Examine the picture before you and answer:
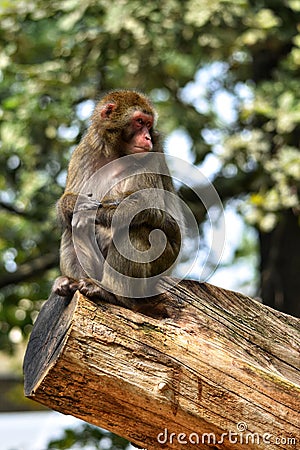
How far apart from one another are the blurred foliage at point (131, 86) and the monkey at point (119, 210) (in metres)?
1.85

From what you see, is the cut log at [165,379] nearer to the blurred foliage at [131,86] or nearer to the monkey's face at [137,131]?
the monkey's face at [137,131]

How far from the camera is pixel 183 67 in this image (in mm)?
8031

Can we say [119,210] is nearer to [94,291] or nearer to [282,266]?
[94,291]

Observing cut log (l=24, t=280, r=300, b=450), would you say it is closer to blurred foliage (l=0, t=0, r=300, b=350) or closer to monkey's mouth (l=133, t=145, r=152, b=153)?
monkey's mouth (l=133, t=145, r=152, b=153)

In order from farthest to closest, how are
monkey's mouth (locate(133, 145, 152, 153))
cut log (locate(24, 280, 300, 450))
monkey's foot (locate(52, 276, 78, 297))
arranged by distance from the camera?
monkey's mouth (locate(133, 145, 152, 153))
monkey's foot (locate(52, 276, 78, 297))
cut log (locate(24, 280, 300, 450))

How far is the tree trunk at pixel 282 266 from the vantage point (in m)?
8.16

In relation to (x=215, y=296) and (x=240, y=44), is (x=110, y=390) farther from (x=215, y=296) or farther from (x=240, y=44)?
(x=240, y=44)

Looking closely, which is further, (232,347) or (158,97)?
(158,97)

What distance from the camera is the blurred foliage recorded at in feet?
23.0

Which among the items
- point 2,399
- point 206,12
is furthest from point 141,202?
point 2,399

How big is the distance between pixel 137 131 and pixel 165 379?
181 cm

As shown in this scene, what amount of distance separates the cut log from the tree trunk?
4.20 m

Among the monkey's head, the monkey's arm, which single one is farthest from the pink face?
the monkey's arm

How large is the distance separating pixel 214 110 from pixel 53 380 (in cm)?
610
